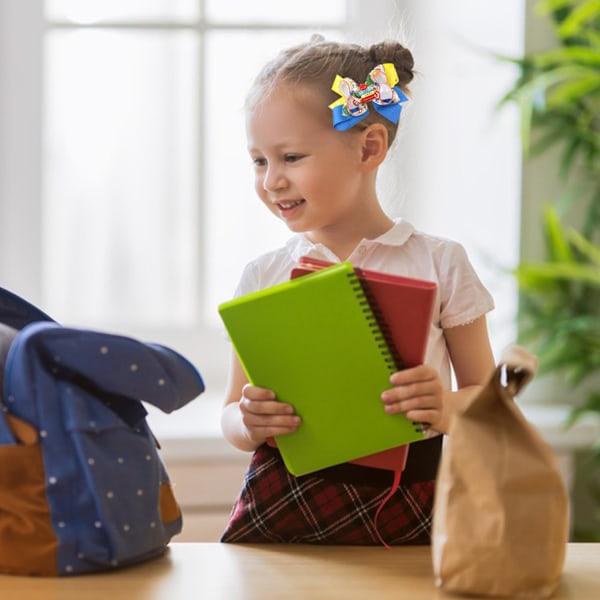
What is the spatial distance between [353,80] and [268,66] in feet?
0.37

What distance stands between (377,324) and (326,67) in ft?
1.35

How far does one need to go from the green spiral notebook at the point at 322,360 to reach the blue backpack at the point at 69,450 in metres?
0.11

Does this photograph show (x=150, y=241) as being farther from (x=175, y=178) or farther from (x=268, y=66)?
(x=268, y=66)

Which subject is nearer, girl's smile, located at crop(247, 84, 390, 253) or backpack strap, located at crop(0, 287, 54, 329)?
backpack strap, located at crop(0, 287, 54, 329)

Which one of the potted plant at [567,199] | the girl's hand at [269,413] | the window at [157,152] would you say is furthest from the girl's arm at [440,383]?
the window at [157,152]

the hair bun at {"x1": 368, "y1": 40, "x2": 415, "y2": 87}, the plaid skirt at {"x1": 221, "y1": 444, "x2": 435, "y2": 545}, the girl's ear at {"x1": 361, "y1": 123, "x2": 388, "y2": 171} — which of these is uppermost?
the hair bun at {"x1": 368, "y1": 40, "x2": 415, "y2": 87}

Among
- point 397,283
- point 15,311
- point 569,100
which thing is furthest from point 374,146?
point 569,100

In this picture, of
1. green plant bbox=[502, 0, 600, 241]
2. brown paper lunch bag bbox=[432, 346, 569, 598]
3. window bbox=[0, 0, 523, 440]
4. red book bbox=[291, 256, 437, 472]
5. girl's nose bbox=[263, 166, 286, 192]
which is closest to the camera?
brown paper lunch bag bbox=[432, 346, 569, 598]

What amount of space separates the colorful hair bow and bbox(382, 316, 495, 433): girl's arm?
0.89 ft

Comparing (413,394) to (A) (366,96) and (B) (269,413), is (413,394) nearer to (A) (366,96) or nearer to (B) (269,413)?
(B) (269,413)

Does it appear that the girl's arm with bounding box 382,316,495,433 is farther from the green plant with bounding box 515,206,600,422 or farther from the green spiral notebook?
the green plant with bounding box 515,206,600,422

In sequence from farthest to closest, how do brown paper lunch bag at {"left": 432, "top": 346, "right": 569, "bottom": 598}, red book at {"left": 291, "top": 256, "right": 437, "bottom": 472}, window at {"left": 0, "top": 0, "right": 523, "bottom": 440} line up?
window at {"left": 0, "top": 0, "right": 523, "bottom": 440}, red book at {"left": 291, "top": 256, "right": 437, "bottom": 472}, brown paper lunch bag at {"left": 432, "top": 346, "right": 569, "bottom": 598}

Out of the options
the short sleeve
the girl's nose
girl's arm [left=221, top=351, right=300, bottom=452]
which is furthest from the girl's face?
girl's arm [left=221, top=351, right=300, bottom=452]

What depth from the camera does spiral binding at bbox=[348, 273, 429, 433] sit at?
3.50 feet
